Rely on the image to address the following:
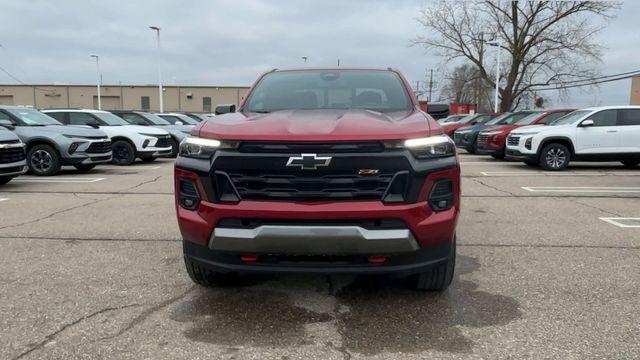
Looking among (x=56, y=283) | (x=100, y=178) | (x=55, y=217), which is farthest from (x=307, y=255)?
(x=100, y=178)

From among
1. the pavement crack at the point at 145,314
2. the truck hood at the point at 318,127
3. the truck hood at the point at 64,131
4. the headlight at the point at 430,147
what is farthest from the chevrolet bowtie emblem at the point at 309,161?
the truck hood at the point at 64,131

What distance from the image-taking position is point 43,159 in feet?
38.3

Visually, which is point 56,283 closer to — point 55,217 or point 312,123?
point 312,123

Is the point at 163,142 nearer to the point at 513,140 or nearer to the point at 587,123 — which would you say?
the point at 513,140

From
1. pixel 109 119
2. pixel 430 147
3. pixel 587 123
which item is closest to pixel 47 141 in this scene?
pixel 109 119

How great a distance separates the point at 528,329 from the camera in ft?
11.2

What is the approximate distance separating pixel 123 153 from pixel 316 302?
1253cm

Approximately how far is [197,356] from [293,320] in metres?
0.74

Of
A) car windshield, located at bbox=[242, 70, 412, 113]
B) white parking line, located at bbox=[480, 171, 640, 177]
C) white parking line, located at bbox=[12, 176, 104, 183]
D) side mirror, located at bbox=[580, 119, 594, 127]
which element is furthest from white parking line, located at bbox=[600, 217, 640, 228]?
white parking line, located at bbox=[12, 176, 104, 183]

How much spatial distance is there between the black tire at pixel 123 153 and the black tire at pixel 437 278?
12.5m

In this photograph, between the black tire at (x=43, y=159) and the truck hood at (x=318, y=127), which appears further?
the black tire at (x=43, y=159)

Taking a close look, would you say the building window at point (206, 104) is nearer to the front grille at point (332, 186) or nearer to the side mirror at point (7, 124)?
the side mirror at point (7, 124)

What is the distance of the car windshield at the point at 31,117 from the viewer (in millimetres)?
11695

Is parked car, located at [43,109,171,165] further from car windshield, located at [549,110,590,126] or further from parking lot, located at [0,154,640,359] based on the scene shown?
car windshield, located at [549,110,590,126]
